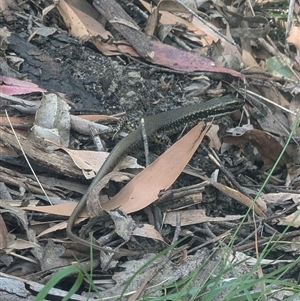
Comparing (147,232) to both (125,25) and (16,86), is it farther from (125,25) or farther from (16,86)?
(125,25)

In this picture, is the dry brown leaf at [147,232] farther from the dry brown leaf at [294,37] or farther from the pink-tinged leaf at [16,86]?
the dry brown leaf at [294,37]

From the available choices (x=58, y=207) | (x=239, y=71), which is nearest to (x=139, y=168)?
(x=58, y=207)

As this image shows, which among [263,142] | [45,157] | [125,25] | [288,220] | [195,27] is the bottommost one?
[288,220]

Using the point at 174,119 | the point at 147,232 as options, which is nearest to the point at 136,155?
the point at 174,119

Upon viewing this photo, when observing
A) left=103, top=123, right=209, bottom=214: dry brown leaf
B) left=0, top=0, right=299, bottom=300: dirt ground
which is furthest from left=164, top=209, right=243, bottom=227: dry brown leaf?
left=103, top=123, right=209, bottom=214: dry brown leaf

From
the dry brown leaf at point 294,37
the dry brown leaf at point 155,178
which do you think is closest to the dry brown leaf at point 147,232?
the dry brown leaf at point 155,178

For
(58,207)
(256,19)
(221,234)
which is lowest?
(221,234)

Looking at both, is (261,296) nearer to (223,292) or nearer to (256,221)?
(223,292)
